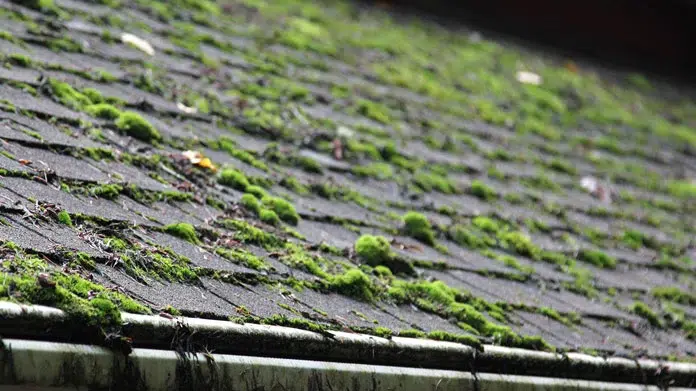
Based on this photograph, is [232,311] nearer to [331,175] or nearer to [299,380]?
[299,380]

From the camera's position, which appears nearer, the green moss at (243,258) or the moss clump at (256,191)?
the green moss at (243,258)

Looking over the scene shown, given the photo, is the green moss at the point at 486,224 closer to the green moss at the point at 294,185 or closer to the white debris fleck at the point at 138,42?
the green moss at the point at 294,185

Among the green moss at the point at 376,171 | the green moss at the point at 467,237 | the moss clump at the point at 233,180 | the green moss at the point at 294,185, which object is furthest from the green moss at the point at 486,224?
the moss clump at the point at 233,180

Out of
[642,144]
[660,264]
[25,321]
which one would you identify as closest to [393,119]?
[660,264]

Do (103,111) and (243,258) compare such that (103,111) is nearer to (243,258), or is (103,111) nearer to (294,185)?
(294,185)

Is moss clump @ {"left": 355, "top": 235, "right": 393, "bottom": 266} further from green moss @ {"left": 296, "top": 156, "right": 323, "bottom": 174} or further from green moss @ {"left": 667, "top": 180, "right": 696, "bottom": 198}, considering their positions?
green moss @ {"left": 667, "top": 180, "right": 696, "bottom": 198}

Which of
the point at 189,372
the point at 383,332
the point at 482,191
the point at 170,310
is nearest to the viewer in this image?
the point at 189,372

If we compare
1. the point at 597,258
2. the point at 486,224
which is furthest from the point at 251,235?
the point at 597,258
